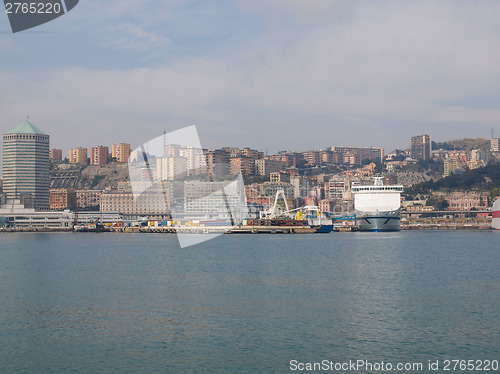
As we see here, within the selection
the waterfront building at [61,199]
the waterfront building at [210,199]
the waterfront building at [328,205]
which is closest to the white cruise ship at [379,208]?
the waterfront building at [210,199]

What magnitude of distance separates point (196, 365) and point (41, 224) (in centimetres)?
13076

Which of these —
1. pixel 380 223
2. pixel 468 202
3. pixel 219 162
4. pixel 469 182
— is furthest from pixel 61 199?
pixel 469 182

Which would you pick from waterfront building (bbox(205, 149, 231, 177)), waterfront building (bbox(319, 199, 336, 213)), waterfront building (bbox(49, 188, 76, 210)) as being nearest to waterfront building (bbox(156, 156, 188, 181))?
waterfront building (bbox(205, 149, 231, 177))

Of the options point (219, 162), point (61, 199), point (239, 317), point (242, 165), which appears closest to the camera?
point (239, 317)

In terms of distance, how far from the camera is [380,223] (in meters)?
84.9

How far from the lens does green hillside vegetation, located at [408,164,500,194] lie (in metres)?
162

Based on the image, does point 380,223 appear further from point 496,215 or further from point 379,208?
point 496,215

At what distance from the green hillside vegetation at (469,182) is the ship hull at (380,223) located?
277 ft

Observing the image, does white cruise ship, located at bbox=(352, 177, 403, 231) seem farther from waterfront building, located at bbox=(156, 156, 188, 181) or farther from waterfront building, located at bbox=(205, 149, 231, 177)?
waterfront building, located at bbox=(205, 149, 231, 177)

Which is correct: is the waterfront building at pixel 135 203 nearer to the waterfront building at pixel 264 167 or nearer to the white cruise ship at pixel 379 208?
the waterfront building at pixel 264 167

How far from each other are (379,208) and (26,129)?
124366 millimetres

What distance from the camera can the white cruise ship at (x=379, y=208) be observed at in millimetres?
84562

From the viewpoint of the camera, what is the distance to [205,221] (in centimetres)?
9775

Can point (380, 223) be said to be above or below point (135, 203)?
below
